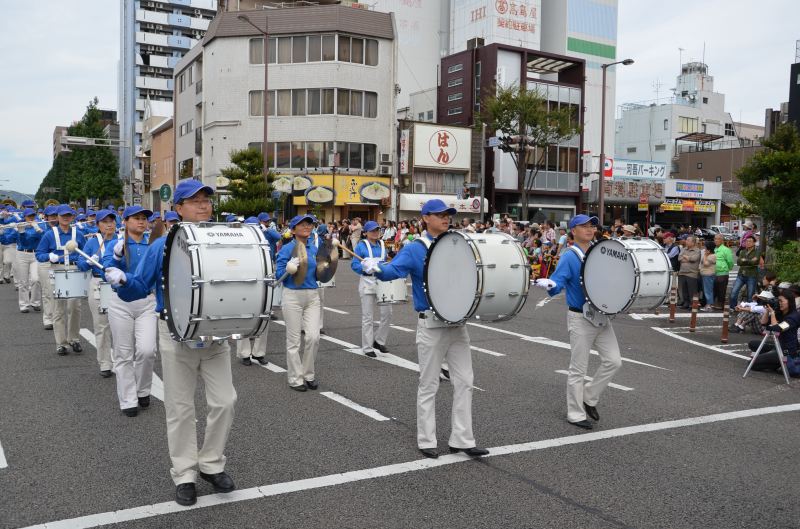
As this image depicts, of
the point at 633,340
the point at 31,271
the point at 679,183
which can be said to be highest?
the point at 679,183

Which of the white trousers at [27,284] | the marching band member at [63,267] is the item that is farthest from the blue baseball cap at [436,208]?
the white trousers at [27,284]

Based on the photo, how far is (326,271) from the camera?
25.8 ft

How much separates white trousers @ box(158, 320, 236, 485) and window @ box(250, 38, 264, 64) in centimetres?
4096

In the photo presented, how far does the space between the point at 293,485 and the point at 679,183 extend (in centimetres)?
5749

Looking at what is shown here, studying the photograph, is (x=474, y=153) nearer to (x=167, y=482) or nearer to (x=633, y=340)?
(x=633, y=340)

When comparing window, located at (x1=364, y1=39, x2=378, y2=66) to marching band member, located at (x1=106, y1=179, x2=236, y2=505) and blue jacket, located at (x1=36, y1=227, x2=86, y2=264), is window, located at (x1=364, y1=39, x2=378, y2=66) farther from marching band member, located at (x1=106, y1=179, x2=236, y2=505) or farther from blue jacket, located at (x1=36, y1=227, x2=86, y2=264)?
marching band member, located at (x1=106, y1=179, x2=236, y2=505)

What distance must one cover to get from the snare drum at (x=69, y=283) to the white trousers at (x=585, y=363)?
6.45m

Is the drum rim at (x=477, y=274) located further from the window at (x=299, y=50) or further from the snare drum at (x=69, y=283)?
the window at (x=299, y=50)

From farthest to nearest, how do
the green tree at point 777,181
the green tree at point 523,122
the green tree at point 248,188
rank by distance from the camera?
the green tree at point 523,122 < the green tree at point 248,188 < the green tree at point 777,181

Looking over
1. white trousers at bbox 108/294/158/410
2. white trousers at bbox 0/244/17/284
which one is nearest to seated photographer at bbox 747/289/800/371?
white trousers at bbox 108/294/158/410

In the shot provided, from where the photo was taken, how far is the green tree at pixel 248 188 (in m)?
34.6

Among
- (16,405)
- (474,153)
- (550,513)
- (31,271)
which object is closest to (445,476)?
(550,513)

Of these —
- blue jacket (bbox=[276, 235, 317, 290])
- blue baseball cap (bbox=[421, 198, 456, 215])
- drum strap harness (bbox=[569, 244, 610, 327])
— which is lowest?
drum strap harness (bbox=[569, 244, 610, 327])

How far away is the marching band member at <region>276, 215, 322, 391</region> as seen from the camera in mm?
8484
